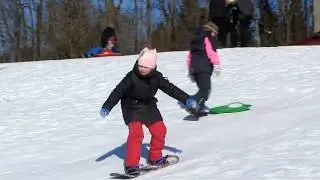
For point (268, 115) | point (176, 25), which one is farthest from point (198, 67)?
point (176, 25)

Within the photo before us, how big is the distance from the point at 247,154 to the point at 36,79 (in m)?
9.57

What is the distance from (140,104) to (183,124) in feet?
8.59

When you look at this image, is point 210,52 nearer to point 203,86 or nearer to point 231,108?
point 203,86

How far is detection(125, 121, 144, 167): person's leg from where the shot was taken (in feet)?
25.5

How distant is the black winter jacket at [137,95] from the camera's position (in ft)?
26.0

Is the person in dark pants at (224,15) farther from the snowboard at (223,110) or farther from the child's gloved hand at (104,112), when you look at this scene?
the child's gloved hand at (104,112)

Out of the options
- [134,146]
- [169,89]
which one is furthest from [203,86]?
[134,146]

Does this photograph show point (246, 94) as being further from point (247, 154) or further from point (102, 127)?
point (247, 154)

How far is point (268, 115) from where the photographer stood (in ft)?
33.0

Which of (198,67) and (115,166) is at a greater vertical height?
(198,67)

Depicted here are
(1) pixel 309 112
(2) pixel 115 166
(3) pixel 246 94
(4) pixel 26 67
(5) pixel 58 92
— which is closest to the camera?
(2) pixel 115 166

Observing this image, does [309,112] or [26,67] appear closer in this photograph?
[309,112]

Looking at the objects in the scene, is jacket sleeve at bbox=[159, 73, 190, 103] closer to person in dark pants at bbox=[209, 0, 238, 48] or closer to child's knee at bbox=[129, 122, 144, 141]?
child's knee at bbox=[129, 122, 144, 141]

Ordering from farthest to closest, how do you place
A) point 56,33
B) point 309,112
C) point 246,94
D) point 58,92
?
point 56,33, point 58,92, point 246,94, point 309,112
